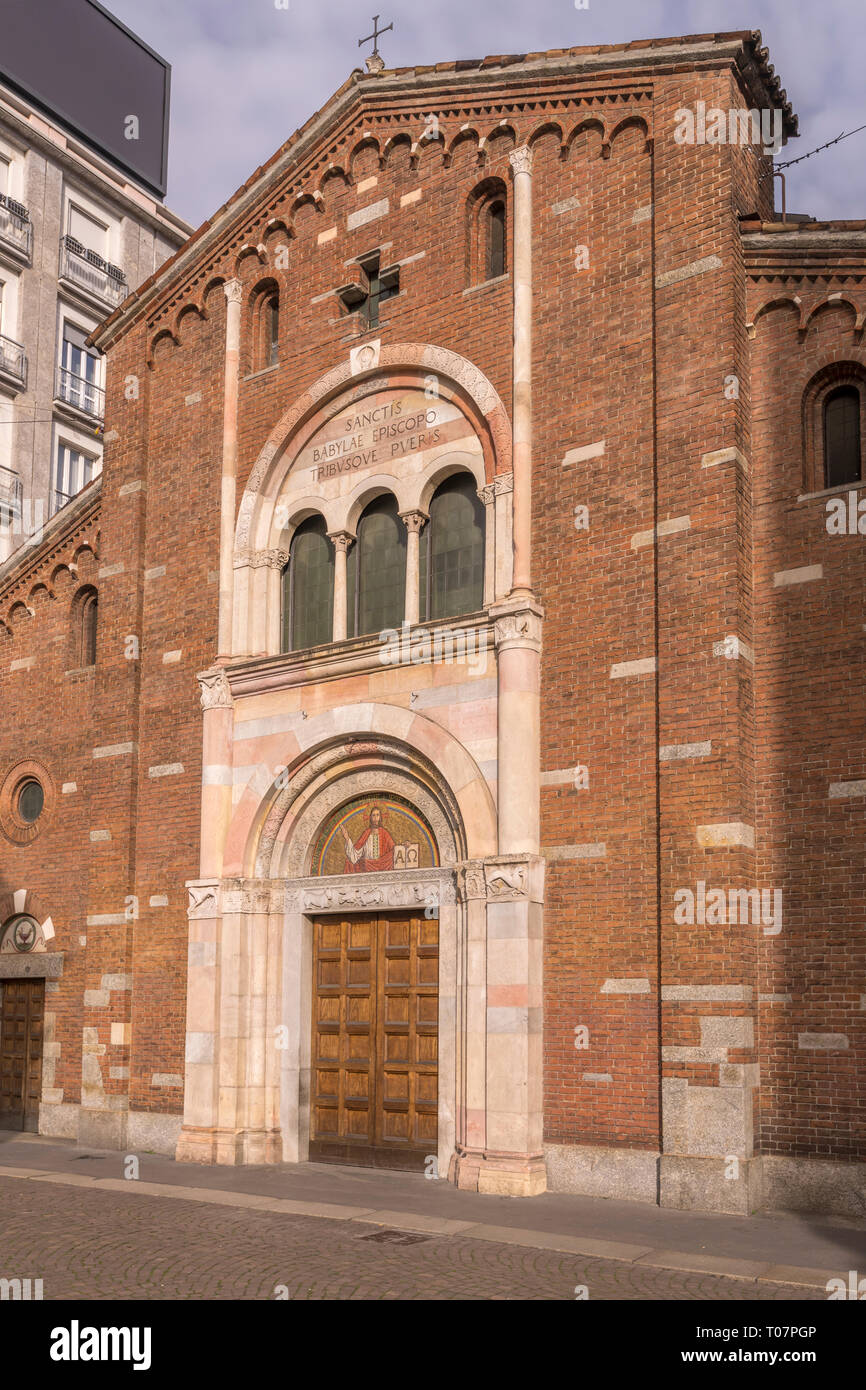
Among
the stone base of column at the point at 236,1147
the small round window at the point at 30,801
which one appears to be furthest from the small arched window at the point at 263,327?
the stone base of column at the point at 236,1147

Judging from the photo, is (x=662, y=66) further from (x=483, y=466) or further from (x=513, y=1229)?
(x=513, y=1229)

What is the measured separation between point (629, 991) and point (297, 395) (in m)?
9.00

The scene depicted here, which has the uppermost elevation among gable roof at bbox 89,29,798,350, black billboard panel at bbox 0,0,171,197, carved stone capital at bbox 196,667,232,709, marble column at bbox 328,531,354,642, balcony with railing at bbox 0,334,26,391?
black billboard panel at bbox 0,0,171,197

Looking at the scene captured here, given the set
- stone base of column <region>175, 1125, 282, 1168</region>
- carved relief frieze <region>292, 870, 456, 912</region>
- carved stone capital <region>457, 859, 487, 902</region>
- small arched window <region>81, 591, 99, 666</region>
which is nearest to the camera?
carved stone capital <region>457, 859, 487, 902</region>

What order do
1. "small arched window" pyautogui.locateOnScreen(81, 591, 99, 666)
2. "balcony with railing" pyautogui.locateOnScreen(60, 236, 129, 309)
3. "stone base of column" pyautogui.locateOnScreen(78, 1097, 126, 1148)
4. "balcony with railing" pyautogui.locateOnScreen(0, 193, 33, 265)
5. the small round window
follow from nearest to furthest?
"stone base of column" pyautogui.locateOnScreen(78, 1097, 126, 1148)
"small arched window" pyautogui.locateOnScreen(81, 591, 99, 666)
the small round window
"balcony with railing" pyautogui.locateOnScreen(0, 193, 33, 265)
"balcony with railing" pyautogui.locateOnScreen(60, 236, 129, 309)

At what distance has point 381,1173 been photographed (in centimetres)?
1479

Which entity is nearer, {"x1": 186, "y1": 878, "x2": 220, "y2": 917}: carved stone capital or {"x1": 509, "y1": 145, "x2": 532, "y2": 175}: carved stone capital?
{"x1": 509, "y1": 145, "x2": 532, "y2": 175}: carved stone capital

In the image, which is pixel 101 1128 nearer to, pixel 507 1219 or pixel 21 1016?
pixel 21 1016

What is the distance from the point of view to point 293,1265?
9.80 m

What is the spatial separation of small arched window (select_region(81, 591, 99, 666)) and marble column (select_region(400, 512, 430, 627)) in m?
6.90

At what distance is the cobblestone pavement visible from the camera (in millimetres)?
8977

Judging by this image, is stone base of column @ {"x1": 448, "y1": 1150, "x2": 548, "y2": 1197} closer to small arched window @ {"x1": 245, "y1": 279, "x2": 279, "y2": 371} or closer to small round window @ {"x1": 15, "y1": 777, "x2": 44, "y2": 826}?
small round window @ {"x1": 15, "y1": 777, "x2": 44, "y2": 826}

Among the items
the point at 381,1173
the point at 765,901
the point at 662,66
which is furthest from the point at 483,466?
the point at 381,1173

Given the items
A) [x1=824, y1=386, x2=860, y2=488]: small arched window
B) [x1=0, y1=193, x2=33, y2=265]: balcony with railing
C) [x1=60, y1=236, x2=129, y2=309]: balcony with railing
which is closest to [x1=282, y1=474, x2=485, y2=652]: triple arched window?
[x1=824, y1=386, x2=860, y2=488]: small arched window
